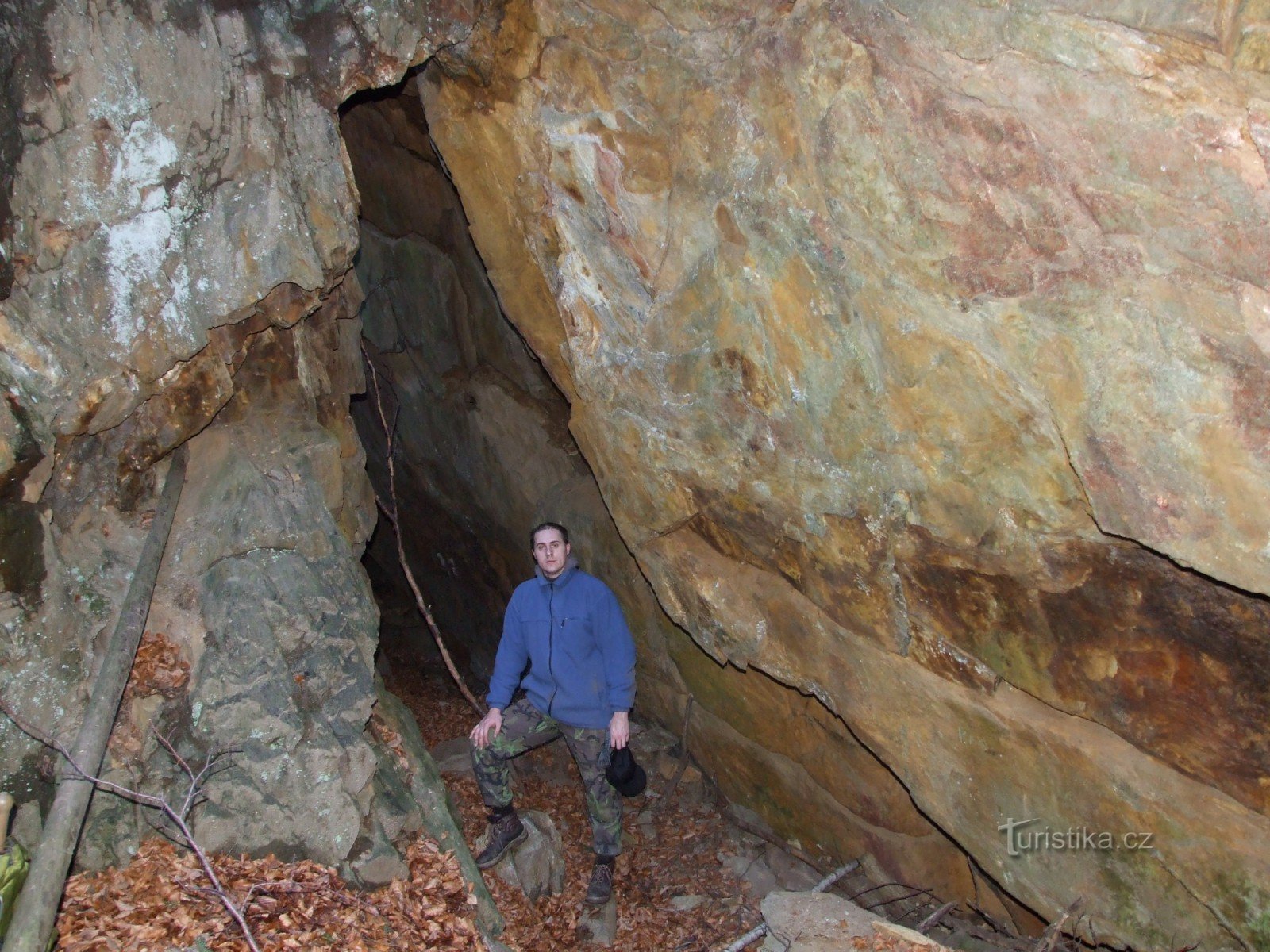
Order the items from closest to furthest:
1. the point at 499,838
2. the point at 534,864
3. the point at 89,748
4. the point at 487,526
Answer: the point at 89,748
the point at 499,838
the point at 534,864
the point at 487,526

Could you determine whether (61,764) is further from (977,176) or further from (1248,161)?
(1248,161)

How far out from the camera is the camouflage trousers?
→ 6.29 metres

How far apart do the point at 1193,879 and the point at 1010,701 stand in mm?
1273

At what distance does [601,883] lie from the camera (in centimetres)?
654

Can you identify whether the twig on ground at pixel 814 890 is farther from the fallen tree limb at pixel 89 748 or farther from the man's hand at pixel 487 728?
the fallen tree limb at pixel 89 748

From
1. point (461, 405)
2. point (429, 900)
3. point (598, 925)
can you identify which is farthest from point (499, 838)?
point (461, 405)

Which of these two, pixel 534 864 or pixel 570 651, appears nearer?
pixel 570 651

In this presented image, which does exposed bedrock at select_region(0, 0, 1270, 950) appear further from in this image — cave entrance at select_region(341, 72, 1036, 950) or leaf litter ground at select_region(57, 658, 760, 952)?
cave entrance at select_region(341, 72, 1036, 950)

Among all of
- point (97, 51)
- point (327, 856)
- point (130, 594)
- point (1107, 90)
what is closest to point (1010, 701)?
point (1107, 90)

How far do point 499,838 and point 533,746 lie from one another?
2.37 ft

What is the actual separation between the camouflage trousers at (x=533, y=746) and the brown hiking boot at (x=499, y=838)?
137 millimetres

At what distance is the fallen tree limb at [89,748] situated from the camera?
154 inches

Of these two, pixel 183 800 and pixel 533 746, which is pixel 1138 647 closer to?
pixel 533 746

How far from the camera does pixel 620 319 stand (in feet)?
22.4
